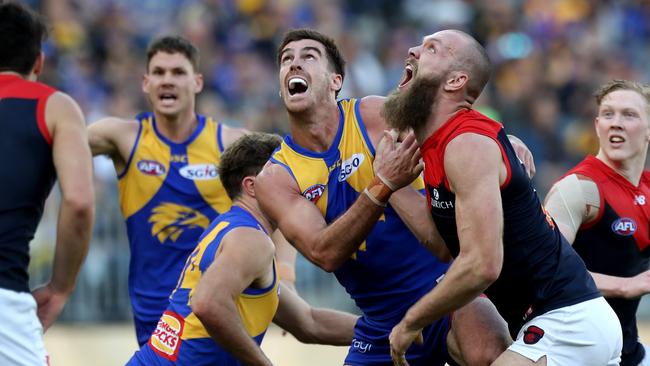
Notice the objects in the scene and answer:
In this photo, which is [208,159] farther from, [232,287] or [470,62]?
[470,62]

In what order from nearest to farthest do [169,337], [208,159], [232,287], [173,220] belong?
[232,287] → [169,337] → [173,220] → [208,159]

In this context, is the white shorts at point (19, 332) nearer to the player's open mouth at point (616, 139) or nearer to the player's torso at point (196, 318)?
the player's torso at point (196, 318)

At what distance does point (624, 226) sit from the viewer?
6746mm

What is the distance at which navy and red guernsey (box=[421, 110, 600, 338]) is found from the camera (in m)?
5.27

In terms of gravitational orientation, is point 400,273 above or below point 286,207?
below

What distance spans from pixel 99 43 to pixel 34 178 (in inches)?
406

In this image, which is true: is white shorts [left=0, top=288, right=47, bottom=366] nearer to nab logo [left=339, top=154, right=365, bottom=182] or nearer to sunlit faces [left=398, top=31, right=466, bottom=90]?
nab logo [left=339, top=154, right=365, bottom=182]

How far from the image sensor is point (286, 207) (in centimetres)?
609

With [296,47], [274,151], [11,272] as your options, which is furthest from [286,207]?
[11,272]

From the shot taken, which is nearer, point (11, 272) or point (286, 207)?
point (11, 272)

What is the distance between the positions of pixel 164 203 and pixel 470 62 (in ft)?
11.7

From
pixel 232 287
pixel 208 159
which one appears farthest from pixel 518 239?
pixel 208 159

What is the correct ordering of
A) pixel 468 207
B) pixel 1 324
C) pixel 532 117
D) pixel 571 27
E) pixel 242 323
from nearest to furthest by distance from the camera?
1. pixel 468 207
2. pixel 1 324
3. pixel 242 323
4. pixel 532 117
5. pixel 571 27

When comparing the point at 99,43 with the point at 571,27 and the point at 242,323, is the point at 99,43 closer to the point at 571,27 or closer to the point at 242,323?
the point at 571,27
